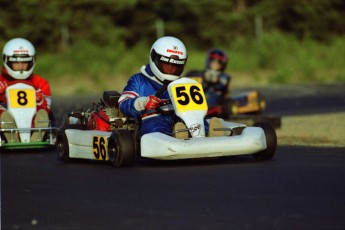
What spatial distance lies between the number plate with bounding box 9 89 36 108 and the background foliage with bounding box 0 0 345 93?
16.9 metres

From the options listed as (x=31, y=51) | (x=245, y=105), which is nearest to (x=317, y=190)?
(x=31, y=51)

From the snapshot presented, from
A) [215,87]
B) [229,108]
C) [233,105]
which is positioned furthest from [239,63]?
[229,108]

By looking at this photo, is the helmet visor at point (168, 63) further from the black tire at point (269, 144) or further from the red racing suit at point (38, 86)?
the red racing suit at point (38, 86)

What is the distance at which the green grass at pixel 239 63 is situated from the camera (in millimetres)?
29750

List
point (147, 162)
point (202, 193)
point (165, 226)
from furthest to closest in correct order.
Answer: point (147, 162), point (202, 193), point (165, 226)

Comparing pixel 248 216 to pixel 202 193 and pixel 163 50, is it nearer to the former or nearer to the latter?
pixel 202 193

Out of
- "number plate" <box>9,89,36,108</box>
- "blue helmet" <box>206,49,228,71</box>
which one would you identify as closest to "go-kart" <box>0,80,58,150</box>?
"number plate" <box>9,89,36,108</box>

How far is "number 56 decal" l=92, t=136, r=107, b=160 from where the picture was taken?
10094 millimetres

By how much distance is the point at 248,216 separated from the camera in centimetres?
675

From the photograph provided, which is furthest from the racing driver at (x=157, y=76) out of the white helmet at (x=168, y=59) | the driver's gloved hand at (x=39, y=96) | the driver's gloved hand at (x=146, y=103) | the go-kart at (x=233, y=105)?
the go-kart at (x=233, y=105)

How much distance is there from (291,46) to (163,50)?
2368cm

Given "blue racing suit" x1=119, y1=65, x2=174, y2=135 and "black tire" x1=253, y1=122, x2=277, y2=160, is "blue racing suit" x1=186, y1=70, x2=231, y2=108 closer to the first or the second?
"blue racing suit" x1=119, y1=65, x2=174, y2=135

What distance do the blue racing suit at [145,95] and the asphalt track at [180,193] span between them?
36 centimetres

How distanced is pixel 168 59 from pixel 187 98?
82cm
